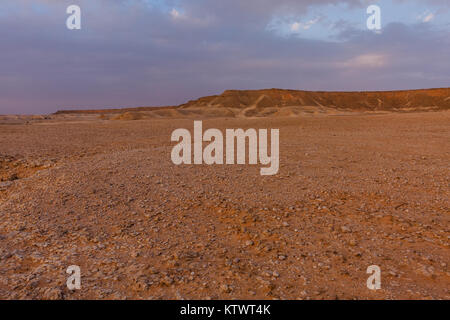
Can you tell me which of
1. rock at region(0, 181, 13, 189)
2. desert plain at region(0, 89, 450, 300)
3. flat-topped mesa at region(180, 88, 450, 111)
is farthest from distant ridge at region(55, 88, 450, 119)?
desert plain at region(0, 89, 450, 300)

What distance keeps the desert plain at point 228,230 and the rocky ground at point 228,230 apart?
2cm

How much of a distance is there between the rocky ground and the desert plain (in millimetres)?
17

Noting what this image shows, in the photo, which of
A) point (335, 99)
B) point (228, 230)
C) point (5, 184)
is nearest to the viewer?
point (228, 230)

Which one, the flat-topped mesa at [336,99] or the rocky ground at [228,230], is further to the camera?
the flat-topped mesa at [336,99]

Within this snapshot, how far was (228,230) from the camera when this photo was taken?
4.11m

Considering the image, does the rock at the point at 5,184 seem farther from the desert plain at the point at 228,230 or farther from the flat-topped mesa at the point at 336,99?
the flat-topped mesa at the point at 336,99

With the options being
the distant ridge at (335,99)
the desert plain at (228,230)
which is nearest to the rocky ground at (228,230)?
the desert plain at (228,230)

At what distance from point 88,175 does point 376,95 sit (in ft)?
349

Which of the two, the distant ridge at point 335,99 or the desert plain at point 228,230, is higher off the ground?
the distant ridge at point 335,99

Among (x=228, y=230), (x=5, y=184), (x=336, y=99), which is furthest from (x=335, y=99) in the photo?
(x=228, y=230)

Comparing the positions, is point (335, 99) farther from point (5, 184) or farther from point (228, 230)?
point (228, 230)

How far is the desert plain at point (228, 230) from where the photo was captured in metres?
2.96

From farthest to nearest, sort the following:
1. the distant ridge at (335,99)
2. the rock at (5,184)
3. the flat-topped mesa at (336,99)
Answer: the flat-topped mesa at (336,99) → the distant ridge at (335,99) → the rock at (5,184)

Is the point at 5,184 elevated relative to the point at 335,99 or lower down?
lower down
